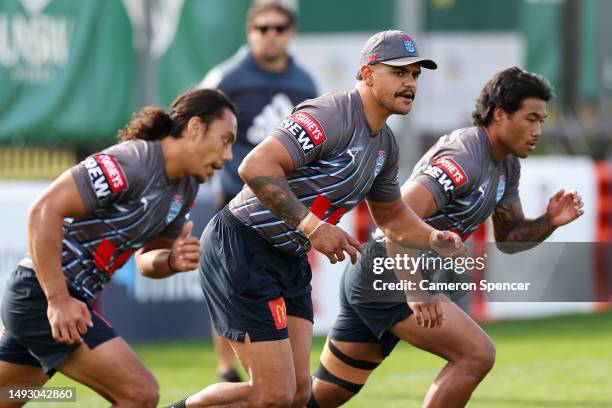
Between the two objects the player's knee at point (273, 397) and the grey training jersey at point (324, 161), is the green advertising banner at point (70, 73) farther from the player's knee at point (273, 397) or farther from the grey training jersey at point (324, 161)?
the player's knee at point (273, 397)

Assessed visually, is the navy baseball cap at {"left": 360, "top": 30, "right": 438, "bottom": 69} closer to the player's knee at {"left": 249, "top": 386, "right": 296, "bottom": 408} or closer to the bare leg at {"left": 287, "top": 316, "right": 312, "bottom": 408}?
the bare leg at {"left": 287, "top": 316, "right": 312, "bottom": 408}

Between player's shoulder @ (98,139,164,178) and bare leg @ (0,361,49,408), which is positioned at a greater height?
player's shoulder @ (98,139,164,178)

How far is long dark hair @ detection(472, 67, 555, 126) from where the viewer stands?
698 centimetres

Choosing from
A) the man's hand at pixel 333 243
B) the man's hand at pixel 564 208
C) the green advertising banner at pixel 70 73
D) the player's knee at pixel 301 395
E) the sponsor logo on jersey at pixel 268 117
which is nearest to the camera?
the man's hand at pixel 333 243

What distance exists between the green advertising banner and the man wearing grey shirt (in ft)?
21.3

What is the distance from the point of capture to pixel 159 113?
6.54 metres

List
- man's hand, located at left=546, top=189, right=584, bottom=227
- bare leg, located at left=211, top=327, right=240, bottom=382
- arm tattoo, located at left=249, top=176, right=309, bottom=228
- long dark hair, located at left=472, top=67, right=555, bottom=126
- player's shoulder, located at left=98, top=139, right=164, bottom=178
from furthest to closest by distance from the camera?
bare leg, located at left=211, top=327, right=240, bottom=382 → man's hand, located at left=546, top=189, right=584, bottom=227 → long dark hair, located at left=472, top=67, right=555, bottom=126 → player's shoulder, located at left=98, top=139, right=164, bottom=178 → arm tattoo, located at left=249, top=176, right=309, bottom=228

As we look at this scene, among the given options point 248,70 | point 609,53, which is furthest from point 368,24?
point 248,70

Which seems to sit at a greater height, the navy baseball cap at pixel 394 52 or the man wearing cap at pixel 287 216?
the navy baseball cap at pixel 394 52

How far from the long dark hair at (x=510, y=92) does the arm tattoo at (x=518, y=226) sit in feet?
1.69

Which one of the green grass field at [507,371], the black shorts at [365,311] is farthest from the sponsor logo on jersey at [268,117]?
the black shorts at [365,311]

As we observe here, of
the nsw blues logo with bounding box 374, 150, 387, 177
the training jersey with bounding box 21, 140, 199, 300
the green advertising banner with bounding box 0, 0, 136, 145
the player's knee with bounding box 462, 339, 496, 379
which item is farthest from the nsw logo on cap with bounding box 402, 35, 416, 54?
the green advertising banner with bounding box 0, 0, 136, 145

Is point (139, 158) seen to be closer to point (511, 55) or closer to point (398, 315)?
point (398, 315)

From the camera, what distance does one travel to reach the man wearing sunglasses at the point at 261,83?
9.52 m
